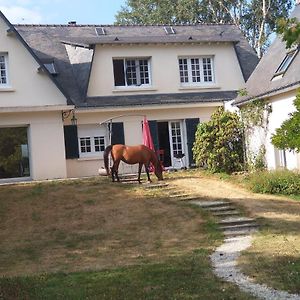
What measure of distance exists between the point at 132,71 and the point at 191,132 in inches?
153

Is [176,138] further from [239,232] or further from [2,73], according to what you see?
[239,232]

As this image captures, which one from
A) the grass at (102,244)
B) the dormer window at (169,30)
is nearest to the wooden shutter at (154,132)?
the grass at (102,244)

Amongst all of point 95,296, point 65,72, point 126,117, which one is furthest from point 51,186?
point 95,296

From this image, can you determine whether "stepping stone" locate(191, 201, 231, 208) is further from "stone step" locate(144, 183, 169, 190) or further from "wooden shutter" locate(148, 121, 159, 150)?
"wooden shutter" locate(148, 121, 159, 150)

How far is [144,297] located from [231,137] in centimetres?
1507

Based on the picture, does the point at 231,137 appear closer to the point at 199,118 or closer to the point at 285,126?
the point at 199,118

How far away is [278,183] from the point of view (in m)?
18.0

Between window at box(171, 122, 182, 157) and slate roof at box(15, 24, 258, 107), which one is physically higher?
slate roof at box(15, 24, 258, 107)

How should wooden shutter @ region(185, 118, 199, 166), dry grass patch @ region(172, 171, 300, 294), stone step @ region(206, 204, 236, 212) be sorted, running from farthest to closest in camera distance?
wooden shutter @ region(185, 118, 199, 166) → stone step @ region(206, 204, 236, 212) → dry grass patch @ region(172, 171, 300, 294)

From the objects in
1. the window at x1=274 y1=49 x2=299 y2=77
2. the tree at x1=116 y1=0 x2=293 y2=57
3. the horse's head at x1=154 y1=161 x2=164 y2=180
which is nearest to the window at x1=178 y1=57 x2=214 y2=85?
the window at x1=274 y1=49 x2=299 y2=77

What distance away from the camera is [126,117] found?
23.9 metres

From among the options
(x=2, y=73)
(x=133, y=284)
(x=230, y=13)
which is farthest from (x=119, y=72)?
(x=230, y=13)

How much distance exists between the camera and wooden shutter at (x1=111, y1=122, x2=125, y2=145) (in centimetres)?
2370

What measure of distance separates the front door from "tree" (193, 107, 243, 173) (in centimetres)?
211
